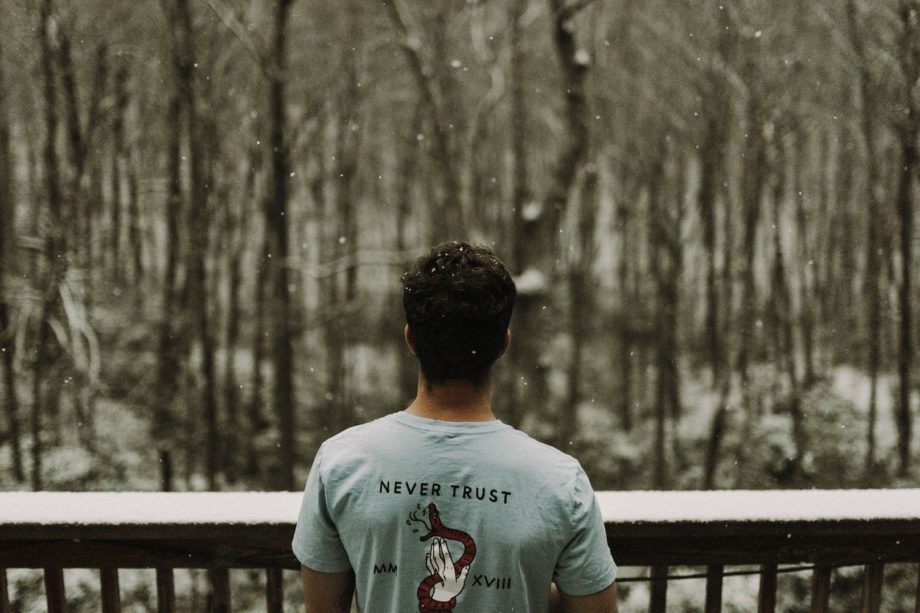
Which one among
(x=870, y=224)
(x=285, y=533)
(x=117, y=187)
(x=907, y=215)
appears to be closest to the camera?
(x=285, y=533)

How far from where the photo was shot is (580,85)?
7.93 meters

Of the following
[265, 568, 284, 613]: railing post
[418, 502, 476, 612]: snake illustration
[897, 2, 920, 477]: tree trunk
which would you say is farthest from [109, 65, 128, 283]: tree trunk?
[897, 2, 920, 477]: tree trunk

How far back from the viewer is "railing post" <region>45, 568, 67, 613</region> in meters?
1.43

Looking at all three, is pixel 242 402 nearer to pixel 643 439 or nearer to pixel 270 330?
pixel 270 330

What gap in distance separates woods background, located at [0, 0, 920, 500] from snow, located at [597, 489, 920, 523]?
6320 mm

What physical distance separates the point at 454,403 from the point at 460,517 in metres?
0.15

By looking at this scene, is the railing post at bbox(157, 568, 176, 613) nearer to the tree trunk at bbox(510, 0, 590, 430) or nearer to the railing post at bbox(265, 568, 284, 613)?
the railing post at bbox(265, 568, 284, 613)

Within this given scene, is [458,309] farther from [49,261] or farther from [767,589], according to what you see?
[49,261]

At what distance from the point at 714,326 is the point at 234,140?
6.06 metres

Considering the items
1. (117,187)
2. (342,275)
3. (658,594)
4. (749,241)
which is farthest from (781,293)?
(117,187)

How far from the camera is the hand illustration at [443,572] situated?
2.86 ft

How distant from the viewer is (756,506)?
1.41 metres

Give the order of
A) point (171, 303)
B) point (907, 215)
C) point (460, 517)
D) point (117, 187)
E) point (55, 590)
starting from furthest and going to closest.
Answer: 1. point (171, 303)
2. point (907, 215)
3. point (117, 187)
4. point (55, 590)
5. point (460, 517)

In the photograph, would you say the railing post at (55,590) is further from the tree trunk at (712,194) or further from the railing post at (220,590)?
the tree trunk at (712,194)
